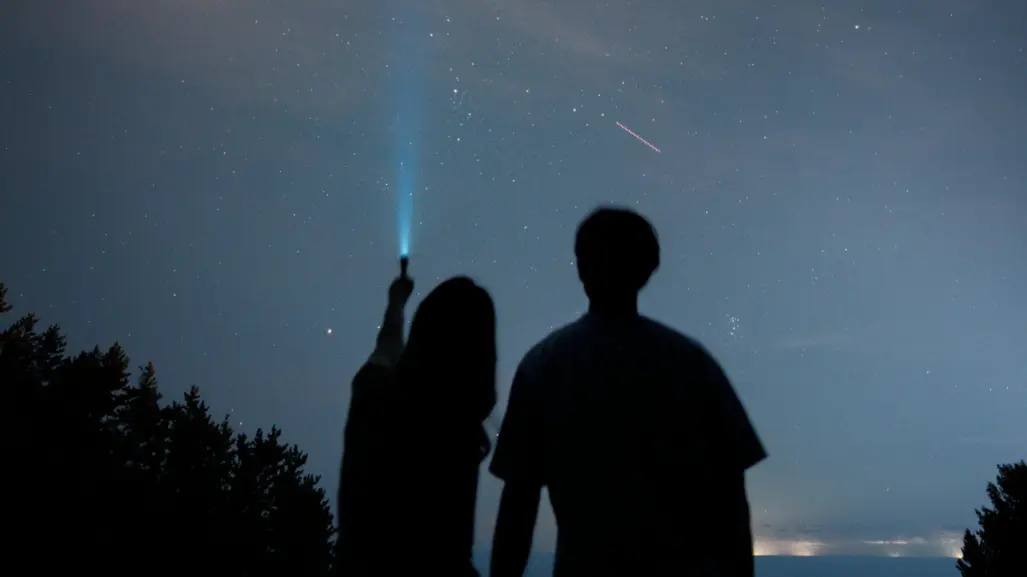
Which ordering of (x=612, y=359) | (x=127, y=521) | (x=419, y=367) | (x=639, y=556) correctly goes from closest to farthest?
(x=639, y=556)
(x=612, y=359)
(x=419, y=367)
(x=127, y=521)

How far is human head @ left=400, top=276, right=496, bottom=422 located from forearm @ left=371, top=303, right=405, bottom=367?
21 cm

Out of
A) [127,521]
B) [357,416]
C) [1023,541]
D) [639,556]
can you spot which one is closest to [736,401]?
[639,556]

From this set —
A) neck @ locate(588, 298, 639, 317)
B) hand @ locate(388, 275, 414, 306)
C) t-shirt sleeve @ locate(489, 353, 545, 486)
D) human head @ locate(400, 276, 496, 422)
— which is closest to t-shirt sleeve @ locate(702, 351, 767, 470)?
neck @ locate(588, 298, 639, 317)

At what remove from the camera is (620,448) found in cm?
225

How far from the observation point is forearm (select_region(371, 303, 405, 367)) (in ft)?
10.0

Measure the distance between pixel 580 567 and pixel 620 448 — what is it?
0.36m

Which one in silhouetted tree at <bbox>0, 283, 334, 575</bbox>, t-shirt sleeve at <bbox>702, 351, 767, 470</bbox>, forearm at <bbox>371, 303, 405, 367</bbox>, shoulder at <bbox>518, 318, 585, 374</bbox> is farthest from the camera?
silhouetted tree at <bbox>0, 283, 334, 575</bbox>

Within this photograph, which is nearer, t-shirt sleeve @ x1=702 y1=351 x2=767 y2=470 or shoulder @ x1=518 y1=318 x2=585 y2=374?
t-shirt sleeve @ x1=702 y1=351 x2=767 y2=470

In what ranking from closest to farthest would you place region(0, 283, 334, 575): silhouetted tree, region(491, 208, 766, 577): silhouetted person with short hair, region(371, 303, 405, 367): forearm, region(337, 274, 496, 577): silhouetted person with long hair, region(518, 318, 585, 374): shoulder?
region(491, 208, 766, 577): silhouetted person with short hair < region(518, 318, 585, 374): shoulder < region(337, 274, 496, 577): silhouetted person with long hair < region(371, 303, 405, 367): forearm < region(0, 283, 334, 575): silhouetted tree

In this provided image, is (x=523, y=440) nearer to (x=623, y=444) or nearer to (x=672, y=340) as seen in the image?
(x=623, y=444)

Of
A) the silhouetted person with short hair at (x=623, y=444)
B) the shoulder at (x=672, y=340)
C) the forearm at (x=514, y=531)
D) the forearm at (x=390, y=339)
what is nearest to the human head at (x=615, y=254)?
the silhouetted person with short hair at (x=623, y=444)

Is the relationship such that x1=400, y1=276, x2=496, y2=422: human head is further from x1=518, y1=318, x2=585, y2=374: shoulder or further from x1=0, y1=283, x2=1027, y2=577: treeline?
x1=0, y1=283, x2=1027, y2=577: treeline

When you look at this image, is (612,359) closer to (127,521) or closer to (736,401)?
(736,401)

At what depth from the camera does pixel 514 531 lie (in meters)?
2.37
